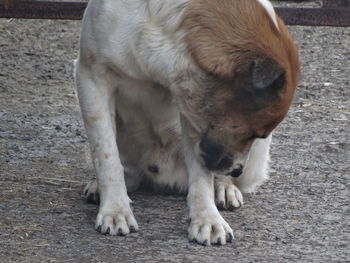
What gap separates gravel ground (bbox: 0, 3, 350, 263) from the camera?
383 centimetres

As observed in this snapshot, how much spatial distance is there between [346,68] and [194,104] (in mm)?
3565

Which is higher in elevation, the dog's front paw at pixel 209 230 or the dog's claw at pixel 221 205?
the dog's front paw at pixel 209 230

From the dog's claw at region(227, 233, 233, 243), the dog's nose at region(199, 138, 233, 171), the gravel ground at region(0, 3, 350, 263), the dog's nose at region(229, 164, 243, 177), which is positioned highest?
the dog's nose at region(199, 138, 233, 171)

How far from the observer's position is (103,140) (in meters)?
4.11

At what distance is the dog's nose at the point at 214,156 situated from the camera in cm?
393

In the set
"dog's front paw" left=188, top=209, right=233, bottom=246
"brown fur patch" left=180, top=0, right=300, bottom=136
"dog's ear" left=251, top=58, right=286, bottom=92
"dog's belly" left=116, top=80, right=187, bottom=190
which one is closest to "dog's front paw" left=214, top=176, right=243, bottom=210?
"dog's belly" left=116, top=80, right=187, bottom=190

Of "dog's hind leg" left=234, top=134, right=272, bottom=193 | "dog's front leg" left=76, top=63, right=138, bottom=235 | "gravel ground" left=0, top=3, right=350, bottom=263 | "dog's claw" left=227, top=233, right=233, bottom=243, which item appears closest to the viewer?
"gravel ground" left=0, top=3, right=350, bottom=263

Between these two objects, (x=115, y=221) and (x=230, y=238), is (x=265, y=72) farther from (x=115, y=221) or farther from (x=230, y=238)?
(x=115, y=221)

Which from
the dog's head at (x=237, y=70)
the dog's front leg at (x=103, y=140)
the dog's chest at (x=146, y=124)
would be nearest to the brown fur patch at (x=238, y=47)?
the dog's head at (x=237, y=70)

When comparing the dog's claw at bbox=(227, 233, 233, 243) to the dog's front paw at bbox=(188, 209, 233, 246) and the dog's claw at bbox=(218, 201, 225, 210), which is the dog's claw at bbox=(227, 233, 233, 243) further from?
the dog's claw at bbox=(218, 201, 225, 210)

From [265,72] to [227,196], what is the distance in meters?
0.99

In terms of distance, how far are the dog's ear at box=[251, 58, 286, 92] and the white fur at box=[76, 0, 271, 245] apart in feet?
0.88

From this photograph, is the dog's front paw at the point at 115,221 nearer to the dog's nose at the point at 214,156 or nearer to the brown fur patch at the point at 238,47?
the dog's nose at the point at 214,156

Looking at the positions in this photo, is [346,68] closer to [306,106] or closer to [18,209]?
[306,106]
